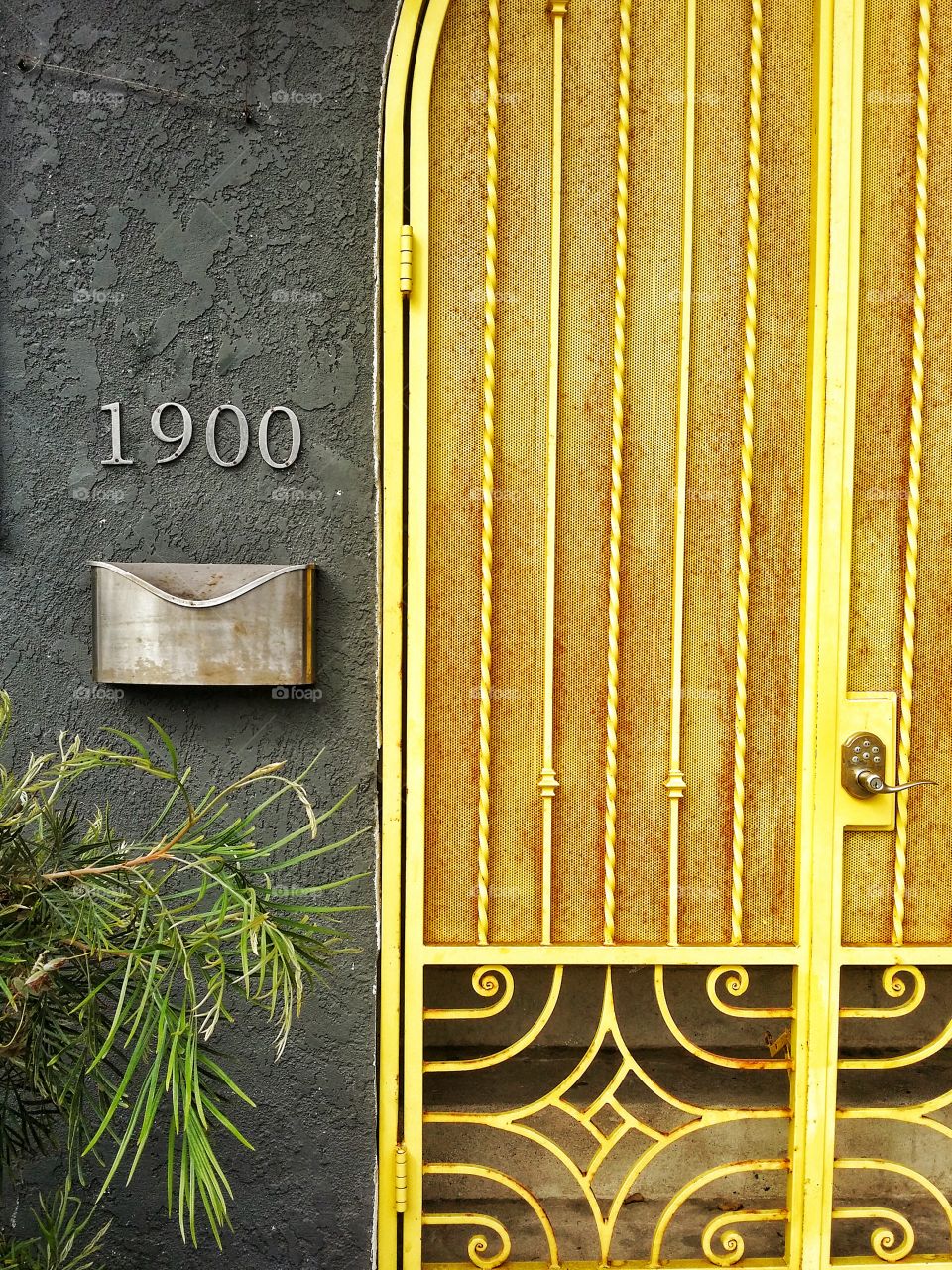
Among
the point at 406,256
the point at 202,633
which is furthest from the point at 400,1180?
the point at 406,256

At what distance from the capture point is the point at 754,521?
6.53 feet

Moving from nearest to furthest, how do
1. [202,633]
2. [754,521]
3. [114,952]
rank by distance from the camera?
[114,952] → [202,633] → [754,521]

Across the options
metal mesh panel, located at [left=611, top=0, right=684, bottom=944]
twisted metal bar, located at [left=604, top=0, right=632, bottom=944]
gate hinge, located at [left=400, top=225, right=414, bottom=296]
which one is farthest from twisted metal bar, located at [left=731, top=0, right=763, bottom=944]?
gate hinge, located at [left=400, top=225, right=414, bottom=296]

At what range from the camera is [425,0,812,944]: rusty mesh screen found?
76.4 inches

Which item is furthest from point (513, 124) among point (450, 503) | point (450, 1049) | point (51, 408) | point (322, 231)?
Answer: point (450, 1049)

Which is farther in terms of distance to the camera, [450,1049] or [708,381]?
[450,1049]

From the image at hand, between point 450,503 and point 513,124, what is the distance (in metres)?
0.77

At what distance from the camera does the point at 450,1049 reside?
213 centimetres

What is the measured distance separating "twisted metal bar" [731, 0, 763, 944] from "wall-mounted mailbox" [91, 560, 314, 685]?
0.89m

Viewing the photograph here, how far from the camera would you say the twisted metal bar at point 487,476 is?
6.28 ft

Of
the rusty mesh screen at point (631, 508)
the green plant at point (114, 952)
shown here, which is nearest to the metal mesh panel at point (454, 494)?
the rusty mesh screen at point (631, 508)

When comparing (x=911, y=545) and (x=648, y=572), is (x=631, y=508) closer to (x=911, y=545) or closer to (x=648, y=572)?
(x=648, y=572)

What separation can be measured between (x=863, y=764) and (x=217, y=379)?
1538 millimetres

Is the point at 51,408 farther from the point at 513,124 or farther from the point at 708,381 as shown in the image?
the point at 708,381
